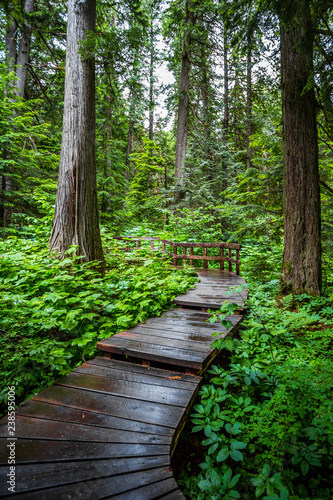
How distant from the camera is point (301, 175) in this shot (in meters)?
4.44

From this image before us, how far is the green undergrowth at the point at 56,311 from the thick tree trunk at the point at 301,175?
2410 millimetres

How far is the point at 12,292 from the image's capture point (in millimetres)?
4090

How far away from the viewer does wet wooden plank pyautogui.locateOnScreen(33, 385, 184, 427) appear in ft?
6.66

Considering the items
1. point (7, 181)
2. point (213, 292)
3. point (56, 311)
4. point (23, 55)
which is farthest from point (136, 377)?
point (23, 55)

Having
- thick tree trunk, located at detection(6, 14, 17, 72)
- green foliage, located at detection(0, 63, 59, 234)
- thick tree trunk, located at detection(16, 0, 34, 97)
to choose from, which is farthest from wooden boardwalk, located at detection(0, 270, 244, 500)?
thick tree trunk, located at detection(6, 14, 17, 72)

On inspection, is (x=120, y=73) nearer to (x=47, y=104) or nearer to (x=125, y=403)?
(x=125, y=403)

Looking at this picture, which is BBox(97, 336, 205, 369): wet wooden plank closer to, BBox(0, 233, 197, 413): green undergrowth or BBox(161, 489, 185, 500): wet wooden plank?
BBox(0, 233, 197, 413): green undergrowth

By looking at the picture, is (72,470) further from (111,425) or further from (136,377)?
(136,377)

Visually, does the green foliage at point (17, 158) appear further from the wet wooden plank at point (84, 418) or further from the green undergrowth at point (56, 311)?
the wet wooden plank at point (84, 418)

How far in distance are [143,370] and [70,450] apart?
112 cm

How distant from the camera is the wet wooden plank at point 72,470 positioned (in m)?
1.49

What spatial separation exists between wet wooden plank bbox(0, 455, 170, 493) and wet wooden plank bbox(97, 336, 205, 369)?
1083 mm

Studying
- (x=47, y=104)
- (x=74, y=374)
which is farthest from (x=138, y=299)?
(x=47, y=104)

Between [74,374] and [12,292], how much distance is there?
2.23 metres
